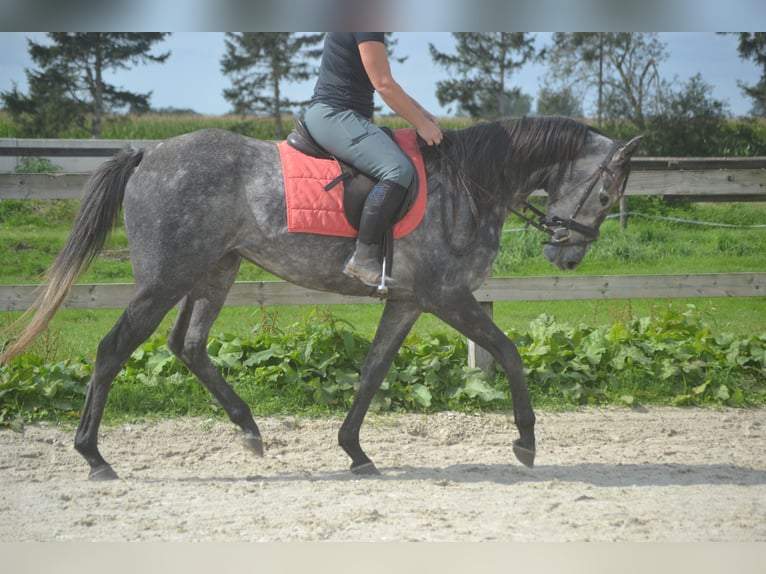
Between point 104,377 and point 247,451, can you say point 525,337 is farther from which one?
point 104,377

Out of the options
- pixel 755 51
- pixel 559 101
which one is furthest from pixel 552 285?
pixel 559 101

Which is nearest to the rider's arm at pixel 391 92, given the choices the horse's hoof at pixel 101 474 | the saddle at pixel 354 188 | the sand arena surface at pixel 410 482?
the saddle at pixel 354 188

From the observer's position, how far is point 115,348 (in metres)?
4.60

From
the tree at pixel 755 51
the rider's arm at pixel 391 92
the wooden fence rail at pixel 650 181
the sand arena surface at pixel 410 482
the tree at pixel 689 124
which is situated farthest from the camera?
the tree at pixel 689 124

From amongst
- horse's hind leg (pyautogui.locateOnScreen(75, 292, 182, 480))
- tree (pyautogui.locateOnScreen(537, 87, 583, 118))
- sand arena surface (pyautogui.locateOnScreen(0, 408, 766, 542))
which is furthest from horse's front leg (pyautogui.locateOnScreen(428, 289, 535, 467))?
tree (pyautogui.locateOnScreen(537, 87, 583, 118))

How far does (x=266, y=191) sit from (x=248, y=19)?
6.98ft

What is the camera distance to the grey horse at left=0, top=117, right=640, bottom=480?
4578 millimetres

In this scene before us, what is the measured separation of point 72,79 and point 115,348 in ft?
30.2

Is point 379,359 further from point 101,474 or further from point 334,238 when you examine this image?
point 101,474

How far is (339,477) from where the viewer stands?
15.9 feet

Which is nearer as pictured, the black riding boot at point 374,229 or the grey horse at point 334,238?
the black riding boot at point 374,229

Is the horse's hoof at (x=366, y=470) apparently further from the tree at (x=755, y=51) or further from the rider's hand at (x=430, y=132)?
the tree at (x=755, y=51)

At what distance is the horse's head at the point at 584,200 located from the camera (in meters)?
4.77

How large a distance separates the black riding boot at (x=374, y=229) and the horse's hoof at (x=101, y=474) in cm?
179
